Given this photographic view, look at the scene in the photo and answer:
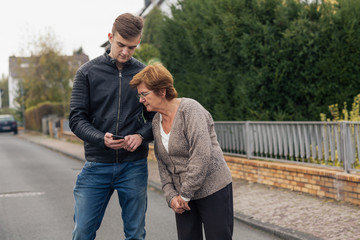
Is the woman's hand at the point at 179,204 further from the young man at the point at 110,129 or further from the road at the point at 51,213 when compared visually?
the road at the point at 51,213

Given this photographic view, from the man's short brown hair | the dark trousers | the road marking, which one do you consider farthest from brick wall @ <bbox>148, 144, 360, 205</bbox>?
the man's short brown hair

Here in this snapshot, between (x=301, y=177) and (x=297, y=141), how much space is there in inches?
28.2

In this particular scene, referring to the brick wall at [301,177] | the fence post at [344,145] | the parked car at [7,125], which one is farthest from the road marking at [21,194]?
the parked car at [7,125]

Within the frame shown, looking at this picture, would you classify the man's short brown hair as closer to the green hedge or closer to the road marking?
the green hedge

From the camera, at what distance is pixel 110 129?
9.89 ft

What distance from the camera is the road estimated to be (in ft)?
17.7

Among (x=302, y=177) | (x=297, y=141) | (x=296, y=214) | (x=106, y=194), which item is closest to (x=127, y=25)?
(x=106, y=194)

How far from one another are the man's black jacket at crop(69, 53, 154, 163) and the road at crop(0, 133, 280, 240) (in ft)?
8.03

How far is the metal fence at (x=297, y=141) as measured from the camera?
6.30m

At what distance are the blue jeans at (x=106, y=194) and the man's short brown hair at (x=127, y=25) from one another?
88 centimetres

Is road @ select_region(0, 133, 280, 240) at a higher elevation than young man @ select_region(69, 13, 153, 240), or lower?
lower

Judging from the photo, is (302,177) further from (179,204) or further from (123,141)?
(123,141)

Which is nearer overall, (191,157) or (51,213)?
(191,157)

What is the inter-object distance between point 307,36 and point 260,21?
4.10ft
